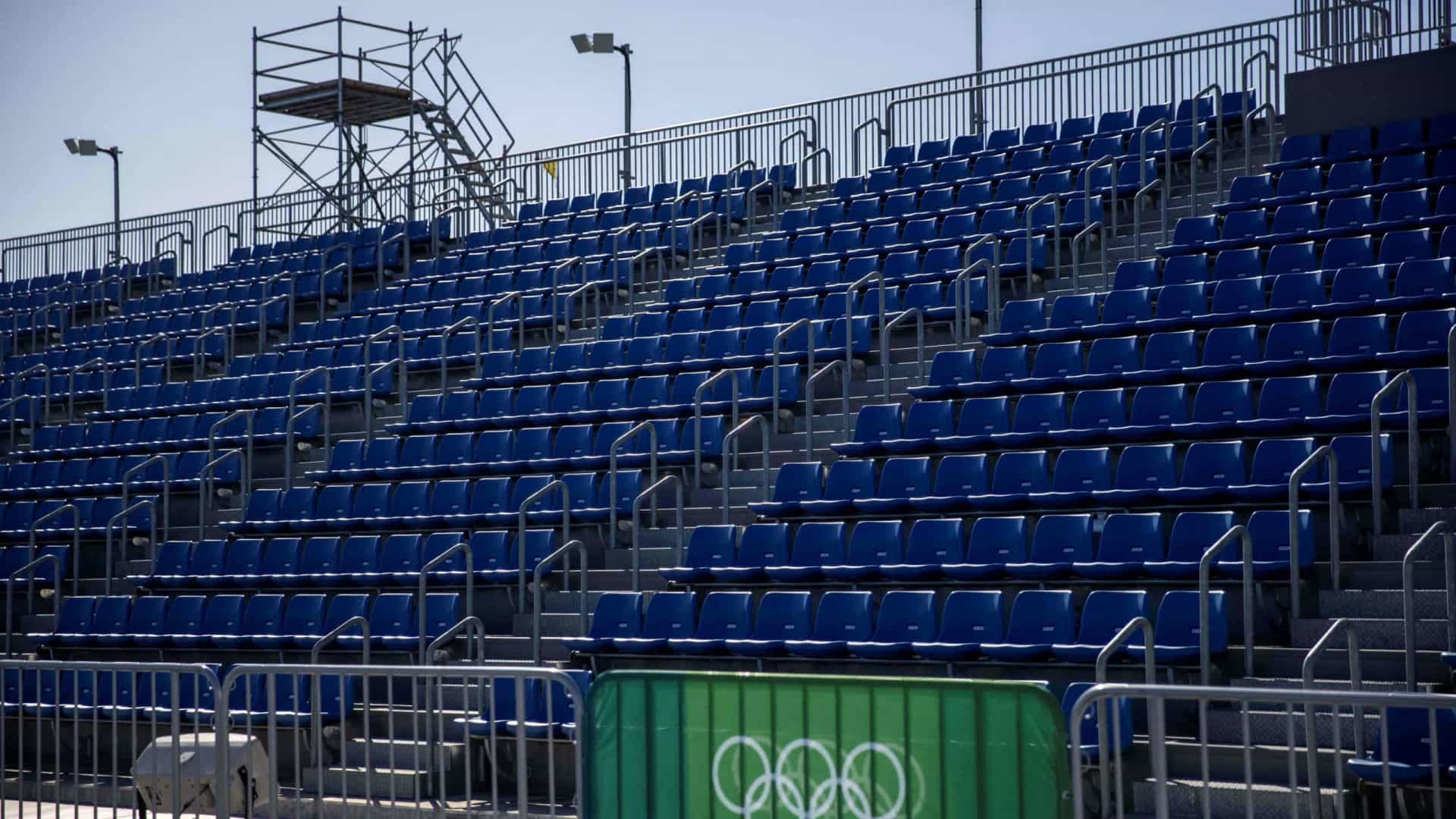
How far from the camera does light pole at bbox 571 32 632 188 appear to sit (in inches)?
896

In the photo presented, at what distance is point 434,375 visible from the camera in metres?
18.4

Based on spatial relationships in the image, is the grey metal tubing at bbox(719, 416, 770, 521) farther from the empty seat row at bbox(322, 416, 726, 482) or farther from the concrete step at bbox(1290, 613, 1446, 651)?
the concrete step at bbox(1290, 613, 1446, 651)

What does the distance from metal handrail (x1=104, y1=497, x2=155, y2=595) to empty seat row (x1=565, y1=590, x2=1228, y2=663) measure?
606cm

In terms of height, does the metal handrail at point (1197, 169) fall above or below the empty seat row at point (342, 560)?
above

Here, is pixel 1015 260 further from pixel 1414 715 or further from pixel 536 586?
pixel 1414 715

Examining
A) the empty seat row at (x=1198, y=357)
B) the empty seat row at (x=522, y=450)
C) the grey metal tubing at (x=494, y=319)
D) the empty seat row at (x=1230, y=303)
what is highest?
the grey metal tubing at (x=494, y=319)

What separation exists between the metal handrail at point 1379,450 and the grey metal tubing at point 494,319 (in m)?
9.38

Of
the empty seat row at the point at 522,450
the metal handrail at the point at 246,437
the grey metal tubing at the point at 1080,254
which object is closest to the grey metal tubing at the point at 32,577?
the metal handrail at the point at 246,437

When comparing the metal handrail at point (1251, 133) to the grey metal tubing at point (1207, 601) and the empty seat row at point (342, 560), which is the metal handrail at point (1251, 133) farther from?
the empty seat row at point (342, 560)

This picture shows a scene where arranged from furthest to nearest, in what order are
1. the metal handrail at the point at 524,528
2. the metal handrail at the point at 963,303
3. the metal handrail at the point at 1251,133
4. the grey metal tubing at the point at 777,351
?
the metal handrail at the point at 1251,133 < the metal handrail at the point at 963,303 < the grey metal tubing at the point at 777,351 < the metal handrail at the point at 524,528

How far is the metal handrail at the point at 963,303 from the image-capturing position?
47.2ft

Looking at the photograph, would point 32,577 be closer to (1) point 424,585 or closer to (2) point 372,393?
(2) point 372,393

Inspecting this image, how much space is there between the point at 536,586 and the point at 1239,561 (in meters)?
4.85

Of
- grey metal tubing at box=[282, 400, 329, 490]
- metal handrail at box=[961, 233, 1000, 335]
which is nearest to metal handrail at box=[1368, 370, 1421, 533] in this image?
metal handrail at box=[961, 233, 1000, 335]
